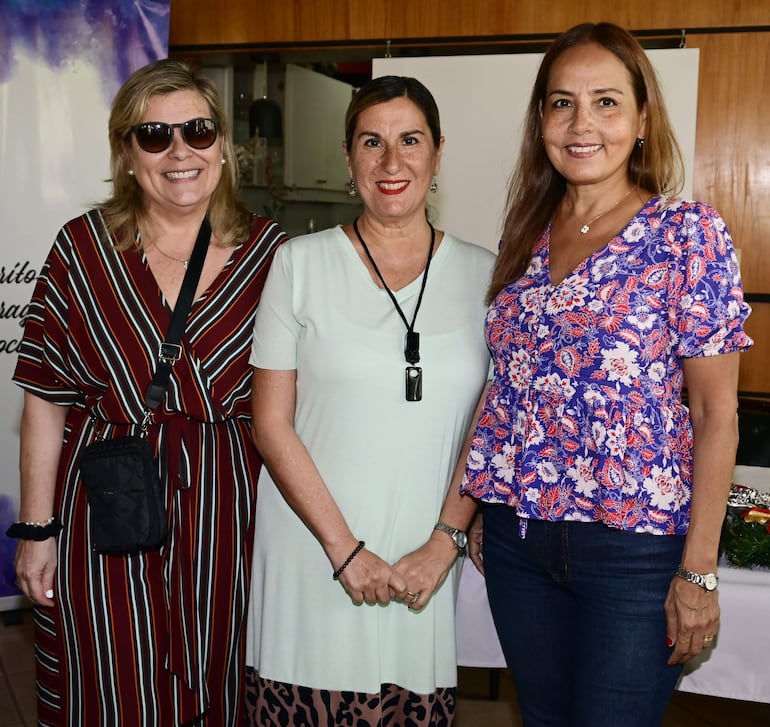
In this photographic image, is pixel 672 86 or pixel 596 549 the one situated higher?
pixel 672 86

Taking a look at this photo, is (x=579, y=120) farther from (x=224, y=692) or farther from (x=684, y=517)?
(x=224, y=692)

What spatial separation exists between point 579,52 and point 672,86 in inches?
97.0

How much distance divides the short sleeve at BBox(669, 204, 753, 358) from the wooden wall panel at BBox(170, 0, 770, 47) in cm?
287

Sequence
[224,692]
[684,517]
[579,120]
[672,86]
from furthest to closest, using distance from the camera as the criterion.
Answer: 1. [672,86]
2. [224,692]
3. [579,120]
4. [684,517]

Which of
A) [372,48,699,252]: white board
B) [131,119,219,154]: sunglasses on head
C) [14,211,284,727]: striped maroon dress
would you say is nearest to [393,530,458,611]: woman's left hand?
[14,211,284,727]: striped maroon dress

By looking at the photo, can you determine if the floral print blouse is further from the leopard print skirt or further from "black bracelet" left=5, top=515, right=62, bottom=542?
"black bracelet" left=5, top=515, right=62, bottom=542

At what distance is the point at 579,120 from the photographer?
174cm

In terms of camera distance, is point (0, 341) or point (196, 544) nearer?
point (196, 544)

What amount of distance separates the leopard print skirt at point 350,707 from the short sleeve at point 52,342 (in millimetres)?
815

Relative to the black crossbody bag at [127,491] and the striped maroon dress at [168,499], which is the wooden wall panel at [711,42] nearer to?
the striped maroon dress at [168,499]

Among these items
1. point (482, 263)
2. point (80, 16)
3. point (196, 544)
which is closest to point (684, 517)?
point (482, 263)

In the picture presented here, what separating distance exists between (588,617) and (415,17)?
11.1 feet

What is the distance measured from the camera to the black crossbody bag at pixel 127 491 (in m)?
1.93

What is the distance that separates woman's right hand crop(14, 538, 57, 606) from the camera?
2.04 m
